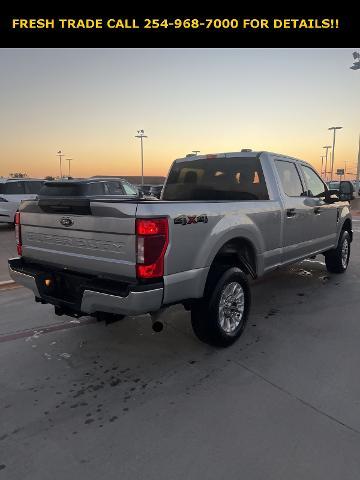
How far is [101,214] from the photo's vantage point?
2934 mm

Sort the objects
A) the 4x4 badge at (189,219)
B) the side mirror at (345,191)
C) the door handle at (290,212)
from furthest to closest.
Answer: the side mirror at (345,191)
the door handle at (290,212)
the 4x4 badge at (189,219)

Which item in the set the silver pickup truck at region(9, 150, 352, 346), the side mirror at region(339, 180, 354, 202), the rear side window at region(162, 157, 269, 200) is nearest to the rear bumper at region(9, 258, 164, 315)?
the silver pickup truck at region(9, 150, 352, 346)

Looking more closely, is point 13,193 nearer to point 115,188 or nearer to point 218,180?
point 115,188

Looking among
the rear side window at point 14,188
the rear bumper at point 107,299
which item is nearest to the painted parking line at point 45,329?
the rear bumper at point 107,299

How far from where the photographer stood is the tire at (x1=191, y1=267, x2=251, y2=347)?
3430 millimetres

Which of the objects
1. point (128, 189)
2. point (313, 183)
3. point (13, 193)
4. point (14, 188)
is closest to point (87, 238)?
point (313, 183)

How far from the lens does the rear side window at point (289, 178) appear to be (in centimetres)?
475

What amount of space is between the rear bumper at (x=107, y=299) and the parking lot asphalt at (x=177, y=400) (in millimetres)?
604

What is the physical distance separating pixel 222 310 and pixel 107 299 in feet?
4.11

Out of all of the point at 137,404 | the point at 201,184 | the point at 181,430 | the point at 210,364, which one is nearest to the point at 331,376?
the point at 210,364

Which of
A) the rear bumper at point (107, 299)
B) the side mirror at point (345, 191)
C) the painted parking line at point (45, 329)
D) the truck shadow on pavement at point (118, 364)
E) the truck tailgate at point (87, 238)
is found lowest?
the painted parking line at point (45, 329)

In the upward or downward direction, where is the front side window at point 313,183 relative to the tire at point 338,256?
upward

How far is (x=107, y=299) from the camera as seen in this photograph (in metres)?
2.89

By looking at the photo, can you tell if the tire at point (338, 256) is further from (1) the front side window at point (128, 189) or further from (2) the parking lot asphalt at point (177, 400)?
(1) the front side window at point (128, 189)
